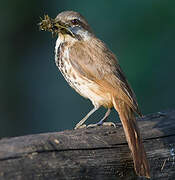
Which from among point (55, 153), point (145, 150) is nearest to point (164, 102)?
point (145, 150)

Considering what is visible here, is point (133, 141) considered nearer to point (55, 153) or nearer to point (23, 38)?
point (55, 153)

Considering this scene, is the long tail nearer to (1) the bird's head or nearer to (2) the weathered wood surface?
(2) the weathered wood surface

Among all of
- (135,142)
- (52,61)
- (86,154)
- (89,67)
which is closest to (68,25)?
(89,67)

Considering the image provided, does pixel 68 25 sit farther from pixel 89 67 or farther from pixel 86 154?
pixel 86 154

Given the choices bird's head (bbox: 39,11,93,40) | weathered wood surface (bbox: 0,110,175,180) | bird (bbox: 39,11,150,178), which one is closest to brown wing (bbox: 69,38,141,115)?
bird (bbox: 39,11,150,178)

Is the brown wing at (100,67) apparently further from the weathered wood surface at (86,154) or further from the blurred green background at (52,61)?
the blurred green background at (52,61)

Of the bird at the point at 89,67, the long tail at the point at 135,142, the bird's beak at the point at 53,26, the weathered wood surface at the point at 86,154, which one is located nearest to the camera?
the weathered wood surface at the point at 86,154

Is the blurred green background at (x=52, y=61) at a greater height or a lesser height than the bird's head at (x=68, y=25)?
lesser

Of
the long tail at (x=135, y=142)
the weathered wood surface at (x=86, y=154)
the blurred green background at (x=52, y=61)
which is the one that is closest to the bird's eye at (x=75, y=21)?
the long tail at (x=135, y=142)
